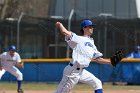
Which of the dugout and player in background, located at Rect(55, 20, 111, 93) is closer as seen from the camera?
player in background, located at Rect(55, 20, 111, 93)

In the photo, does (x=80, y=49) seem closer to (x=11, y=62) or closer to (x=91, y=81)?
(x=91, y=81)

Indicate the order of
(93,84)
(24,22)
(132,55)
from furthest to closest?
(24,22)
(132,55)
(93,84)

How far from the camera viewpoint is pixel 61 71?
2308 centimetres

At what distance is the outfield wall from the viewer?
22.4 meters

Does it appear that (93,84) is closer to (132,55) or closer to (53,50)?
(132,55)

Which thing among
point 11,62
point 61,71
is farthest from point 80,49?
point 61,71

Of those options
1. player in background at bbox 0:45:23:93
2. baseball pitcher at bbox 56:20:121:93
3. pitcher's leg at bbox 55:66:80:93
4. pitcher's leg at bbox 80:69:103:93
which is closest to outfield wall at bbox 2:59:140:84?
player in background at bbox 0:45:23:93

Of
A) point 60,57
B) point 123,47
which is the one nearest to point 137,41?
point 123,47

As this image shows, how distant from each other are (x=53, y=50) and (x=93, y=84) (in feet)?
51.0

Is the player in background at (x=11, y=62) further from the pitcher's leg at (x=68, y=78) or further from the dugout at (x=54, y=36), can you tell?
the pitcher's leg at (x=68, y=78)

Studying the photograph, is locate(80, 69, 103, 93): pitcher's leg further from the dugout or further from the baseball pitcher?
the dugout

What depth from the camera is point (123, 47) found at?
79.2 feet

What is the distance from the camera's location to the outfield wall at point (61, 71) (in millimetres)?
22422

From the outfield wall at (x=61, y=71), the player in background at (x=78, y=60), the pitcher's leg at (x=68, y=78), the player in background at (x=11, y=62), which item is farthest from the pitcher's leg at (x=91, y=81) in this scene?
the outfield wall at (x=61, y=71)
